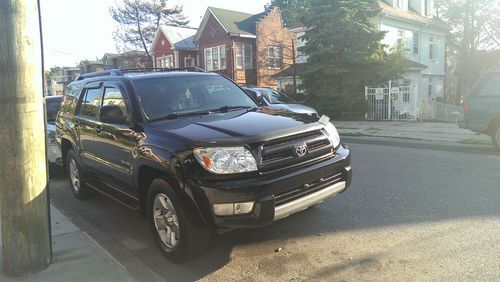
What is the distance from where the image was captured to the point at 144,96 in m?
4.86

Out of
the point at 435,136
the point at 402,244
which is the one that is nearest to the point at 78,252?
the point at 402,244

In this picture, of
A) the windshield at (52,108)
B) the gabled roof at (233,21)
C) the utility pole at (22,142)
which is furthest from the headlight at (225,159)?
the gabled roof at (233,21)

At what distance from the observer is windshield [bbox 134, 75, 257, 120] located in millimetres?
4828

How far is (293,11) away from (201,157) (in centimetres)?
3780

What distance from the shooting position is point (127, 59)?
52125mm

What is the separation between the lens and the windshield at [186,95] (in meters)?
4.83

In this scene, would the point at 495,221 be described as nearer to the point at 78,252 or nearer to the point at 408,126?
the point at 78,252

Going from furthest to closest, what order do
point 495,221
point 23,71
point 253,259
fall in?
point 495,221
point 253,259
point 23,71

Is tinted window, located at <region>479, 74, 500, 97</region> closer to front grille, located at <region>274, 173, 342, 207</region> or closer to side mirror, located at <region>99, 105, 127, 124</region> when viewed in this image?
front grille, located at <region>274, 173, 342, 207</region>

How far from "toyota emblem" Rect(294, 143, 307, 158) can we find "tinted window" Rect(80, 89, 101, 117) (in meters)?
2.94

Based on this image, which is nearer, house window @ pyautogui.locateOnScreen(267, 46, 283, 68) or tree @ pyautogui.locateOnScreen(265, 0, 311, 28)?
tree @ pyautogui.locateOnScreen(265, 0, 311, 28)

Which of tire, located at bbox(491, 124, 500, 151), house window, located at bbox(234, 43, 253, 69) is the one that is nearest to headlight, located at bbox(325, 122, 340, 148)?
tire, located at bbox(491, 124, 500, 151)

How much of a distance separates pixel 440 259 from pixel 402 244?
439 millimetres

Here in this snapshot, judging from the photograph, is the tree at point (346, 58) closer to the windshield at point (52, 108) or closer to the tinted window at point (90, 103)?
the windshield at point (52, 108)
